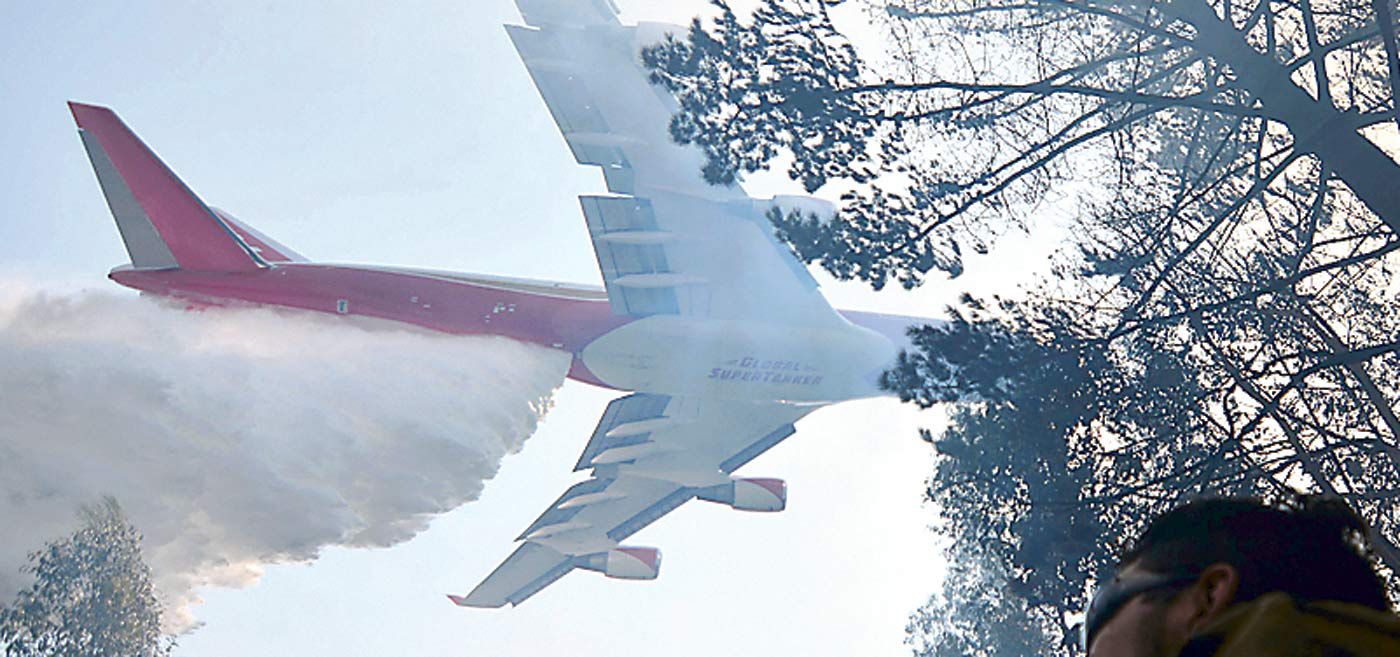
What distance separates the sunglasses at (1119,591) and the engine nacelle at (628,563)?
79.8 ft

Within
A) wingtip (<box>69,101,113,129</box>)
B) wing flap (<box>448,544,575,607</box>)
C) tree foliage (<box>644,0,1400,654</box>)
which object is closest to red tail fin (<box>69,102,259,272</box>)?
wingtip (<box>69,101,113,129</box>)

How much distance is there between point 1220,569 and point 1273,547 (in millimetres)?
54

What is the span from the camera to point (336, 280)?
19.0m

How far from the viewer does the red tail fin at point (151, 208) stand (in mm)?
19969

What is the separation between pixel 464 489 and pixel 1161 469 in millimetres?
13961

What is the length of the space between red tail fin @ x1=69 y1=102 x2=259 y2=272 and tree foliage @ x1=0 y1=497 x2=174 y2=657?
22.8ft

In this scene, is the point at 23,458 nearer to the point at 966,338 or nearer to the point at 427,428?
the point at 427,428

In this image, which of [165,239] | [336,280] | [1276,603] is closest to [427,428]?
[336,280]

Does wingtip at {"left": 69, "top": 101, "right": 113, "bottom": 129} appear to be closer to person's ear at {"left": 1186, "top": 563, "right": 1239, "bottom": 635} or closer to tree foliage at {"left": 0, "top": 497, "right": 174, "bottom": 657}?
tree foliage at {"left": 0, "top": 497, "right": 174, "bottom": 657}

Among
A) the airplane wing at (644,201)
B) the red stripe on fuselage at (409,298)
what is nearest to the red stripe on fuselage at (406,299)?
the red stripe on fuselage at (409,298)

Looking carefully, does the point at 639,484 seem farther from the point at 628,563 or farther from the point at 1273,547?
the point at 1273,547

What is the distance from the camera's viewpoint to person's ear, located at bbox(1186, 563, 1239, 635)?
3.37 ft

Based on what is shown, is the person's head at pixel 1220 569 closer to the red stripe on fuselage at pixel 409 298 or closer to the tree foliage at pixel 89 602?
the red stripe on fuselage at pixel 409 298

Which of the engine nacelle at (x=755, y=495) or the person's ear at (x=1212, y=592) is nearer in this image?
the person's ear at (x=1212, y=592)
